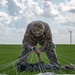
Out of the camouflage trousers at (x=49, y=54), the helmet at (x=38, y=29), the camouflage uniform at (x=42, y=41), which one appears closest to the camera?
the helmet at (x=38, y=29)

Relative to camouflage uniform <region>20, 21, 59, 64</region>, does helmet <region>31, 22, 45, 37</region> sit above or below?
above

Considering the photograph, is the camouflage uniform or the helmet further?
the camouflage uniform

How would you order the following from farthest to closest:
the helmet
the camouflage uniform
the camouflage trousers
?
1. the camouflage trousers
2. the camouflage uniform
3. the helmet

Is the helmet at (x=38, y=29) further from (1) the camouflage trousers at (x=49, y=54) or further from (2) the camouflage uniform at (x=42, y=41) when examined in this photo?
(1) the camouflage trousers at (x=49, y=54)

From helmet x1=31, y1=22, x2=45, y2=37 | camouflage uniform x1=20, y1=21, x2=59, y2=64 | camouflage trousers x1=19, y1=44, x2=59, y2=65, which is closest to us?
helmet x1=31, y1=22, x2=45, y2=37

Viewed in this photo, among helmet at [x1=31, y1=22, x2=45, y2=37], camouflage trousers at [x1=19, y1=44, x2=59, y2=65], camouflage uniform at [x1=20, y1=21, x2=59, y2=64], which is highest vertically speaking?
helmet at [x1=31, y1=22, x2=45, y2=37]

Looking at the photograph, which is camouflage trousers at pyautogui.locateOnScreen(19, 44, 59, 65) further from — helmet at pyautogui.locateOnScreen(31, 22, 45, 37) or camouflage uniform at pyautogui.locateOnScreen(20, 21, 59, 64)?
helmet at pyautogui.locateOnScreen(31, 22, 45, 37)

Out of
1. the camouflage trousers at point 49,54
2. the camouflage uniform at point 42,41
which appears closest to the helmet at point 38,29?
the camouflage uniform at point 42,41

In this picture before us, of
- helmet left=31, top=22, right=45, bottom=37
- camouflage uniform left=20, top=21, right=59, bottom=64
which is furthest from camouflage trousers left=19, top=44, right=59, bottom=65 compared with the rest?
helmet left=31, top=22, right=45, bottom=37

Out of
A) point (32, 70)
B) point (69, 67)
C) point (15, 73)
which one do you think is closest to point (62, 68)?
point (69, 67)

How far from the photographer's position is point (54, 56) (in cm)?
1238

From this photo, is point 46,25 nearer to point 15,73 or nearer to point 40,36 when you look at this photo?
point 40,36

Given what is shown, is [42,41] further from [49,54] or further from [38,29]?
[38,29]

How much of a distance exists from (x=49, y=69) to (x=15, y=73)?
1.48m
